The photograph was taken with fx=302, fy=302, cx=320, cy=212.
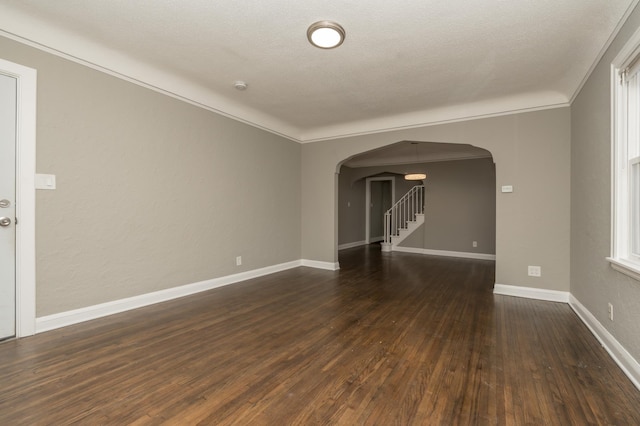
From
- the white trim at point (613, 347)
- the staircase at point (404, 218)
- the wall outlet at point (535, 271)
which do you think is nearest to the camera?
the white trim at point (613, 347)

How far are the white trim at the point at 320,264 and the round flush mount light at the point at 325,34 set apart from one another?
393 cm

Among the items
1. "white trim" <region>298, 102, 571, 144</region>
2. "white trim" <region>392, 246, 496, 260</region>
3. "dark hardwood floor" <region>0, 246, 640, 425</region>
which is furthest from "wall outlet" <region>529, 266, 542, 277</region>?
"white trim" <region>392, 246, 496, 260</region>

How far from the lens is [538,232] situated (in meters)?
4.00

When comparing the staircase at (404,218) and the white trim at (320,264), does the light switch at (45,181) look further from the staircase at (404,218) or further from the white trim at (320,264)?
the staircase at (404,218)

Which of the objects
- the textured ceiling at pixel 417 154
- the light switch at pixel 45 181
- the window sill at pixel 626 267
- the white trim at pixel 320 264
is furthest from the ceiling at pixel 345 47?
the white trim at pixel 320 264

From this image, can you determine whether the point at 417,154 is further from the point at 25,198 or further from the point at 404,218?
the point at 25,198

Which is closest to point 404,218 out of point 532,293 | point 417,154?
point 417,154

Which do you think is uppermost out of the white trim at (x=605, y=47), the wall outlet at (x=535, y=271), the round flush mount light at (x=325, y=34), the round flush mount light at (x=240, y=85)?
the round flush mount light at (x=240, y=85)

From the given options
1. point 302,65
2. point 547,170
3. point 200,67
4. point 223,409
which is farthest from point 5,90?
point 547,170

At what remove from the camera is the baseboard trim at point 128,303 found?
2760 millimetres

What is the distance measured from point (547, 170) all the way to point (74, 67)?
18.1 feet

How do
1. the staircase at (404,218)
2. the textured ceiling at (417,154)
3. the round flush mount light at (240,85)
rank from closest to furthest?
1. the round flush mount light at (240,85)
2. the textured ceiling at (417,154)
3. the staircase at (404,218)

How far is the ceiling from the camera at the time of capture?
7.95 ft

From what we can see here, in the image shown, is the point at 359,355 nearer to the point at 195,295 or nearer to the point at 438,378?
the point at 438,378
